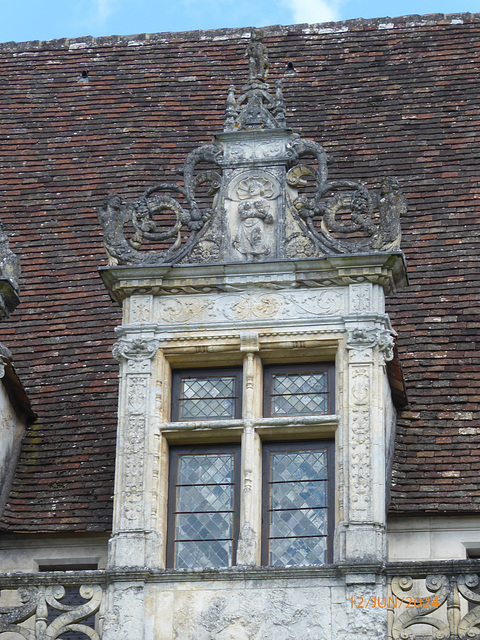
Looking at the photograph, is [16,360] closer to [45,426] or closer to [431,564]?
[45,426]

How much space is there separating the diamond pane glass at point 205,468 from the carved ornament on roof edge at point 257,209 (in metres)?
1.63

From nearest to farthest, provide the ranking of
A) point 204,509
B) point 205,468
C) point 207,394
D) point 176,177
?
point 204,509
point 205,468
point 207,394
point 176,177

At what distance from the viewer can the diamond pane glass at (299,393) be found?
13055 millimetres

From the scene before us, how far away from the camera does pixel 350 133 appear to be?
58.1 ft

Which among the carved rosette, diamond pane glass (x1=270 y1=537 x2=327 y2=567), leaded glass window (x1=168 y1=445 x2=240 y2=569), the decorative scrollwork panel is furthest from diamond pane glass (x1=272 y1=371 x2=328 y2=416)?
the decorative scrollwork panel

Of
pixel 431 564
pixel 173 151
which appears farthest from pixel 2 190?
pixel 431 564

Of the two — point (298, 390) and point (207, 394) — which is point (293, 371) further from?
point (207, 394)

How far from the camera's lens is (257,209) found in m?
13.8

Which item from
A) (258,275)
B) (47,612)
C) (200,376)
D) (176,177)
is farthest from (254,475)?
(176,177)

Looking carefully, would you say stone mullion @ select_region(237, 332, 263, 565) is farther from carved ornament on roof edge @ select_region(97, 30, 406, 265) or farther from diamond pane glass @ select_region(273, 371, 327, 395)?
carved ornament on roof edge @ select_region(97, 30, 406, 265)

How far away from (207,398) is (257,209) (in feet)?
5.50

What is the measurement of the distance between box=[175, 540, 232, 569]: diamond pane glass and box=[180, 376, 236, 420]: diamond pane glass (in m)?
1.04

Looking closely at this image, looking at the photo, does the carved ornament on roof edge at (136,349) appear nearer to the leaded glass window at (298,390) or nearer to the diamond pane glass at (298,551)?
the leaded glass window at (298,390)
